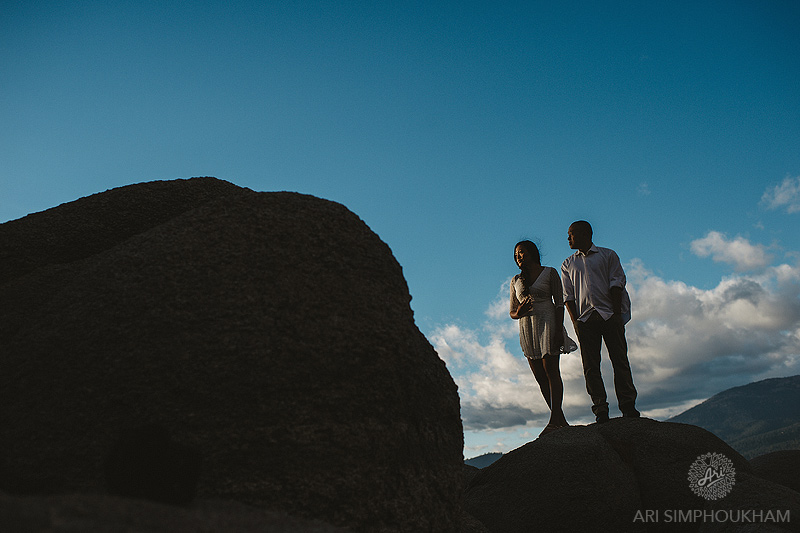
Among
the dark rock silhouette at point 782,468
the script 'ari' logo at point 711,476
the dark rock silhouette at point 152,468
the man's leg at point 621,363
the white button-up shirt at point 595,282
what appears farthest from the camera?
the dark rock silhouette at point 782,468

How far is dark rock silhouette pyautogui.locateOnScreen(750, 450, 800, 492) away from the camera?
28.4 feet

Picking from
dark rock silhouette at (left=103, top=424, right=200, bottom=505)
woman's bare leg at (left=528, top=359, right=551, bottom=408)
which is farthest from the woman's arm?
dark rock silhouette at (left=103, top=424, right=200, bottom=505)

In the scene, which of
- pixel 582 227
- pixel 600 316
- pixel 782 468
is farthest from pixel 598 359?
pixel 782 468

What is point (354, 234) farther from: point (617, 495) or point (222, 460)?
point (617, 495)

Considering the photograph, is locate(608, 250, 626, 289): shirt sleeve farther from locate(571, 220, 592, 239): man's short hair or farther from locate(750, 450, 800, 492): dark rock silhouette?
locate(750, 450, 800, 492): dark rock silhouette

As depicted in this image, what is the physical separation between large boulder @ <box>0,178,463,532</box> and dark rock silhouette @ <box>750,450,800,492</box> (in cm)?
745

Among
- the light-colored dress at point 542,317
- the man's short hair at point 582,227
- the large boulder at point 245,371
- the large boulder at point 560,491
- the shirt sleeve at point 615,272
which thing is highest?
the man's short hair at point 582,227

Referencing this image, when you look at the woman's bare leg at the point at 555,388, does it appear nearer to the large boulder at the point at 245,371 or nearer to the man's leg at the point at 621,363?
the man's leg at the point at 621,363

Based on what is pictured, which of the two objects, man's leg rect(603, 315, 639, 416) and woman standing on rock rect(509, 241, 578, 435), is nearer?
man's leg rect(603, 315, 639, 416)

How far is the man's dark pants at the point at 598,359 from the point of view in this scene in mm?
8039

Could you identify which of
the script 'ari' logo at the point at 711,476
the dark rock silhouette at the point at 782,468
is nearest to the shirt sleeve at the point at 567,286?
the script 'ari' logo at the point at 711,476

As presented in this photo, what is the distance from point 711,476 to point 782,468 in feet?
11.2

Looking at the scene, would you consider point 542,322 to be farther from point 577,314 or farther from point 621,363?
point 621,363

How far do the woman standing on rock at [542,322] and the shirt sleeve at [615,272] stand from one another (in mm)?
759
